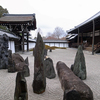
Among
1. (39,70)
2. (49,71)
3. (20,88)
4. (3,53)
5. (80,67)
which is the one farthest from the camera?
(3,53)

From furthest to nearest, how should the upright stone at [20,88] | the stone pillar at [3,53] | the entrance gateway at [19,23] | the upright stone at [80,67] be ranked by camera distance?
the entrance gateway at [19,23] → the stone pillar at [3,53] → the upright stone at [80,67] → the upright stone at [20,88]

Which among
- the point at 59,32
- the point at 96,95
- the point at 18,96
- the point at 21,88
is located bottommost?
the point at 96,95

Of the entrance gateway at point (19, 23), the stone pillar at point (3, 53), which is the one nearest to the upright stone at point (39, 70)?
the stone pillar at point (3, 53)

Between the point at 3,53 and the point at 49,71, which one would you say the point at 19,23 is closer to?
the point at 3,53

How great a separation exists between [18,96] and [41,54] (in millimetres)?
1214

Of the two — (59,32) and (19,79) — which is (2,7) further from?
(59,32)

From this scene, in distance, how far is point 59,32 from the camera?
5300cm

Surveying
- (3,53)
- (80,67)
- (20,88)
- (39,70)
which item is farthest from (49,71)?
(3,53)

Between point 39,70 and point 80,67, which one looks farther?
point 80,67

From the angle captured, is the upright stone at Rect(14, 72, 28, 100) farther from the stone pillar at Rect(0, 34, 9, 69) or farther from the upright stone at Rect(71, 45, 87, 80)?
the stone pillar at Rect(0, 34, 9, 69)

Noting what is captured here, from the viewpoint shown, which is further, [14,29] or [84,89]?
[14,29]

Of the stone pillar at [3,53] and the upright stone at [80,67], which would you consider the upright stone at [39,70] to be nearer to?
the upright stone at [80,67]

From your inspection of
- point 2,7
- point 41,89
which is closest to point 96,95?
point 41,89

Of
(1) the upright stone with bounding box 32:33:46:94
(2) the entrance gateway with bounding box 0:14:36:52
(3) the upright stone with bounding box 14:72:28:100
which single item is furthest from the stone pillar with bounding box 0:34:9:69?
(2) the entrance gateway with bounding box 0:14:36:52
